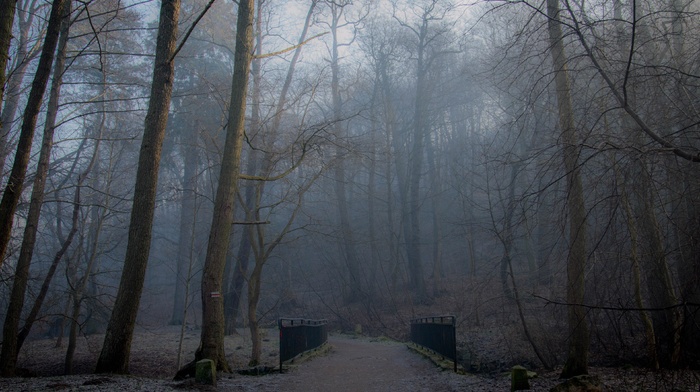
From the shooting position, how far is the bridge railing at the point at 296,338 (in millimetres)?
9592

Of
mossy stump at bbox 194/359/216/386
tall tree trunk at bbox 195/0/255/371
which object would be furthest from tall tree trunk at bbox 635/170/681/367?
tall tree trunk at bbox 195/0/255/371

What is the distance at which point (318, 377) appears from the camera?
30.1 ft

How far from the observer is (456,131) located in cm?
3456

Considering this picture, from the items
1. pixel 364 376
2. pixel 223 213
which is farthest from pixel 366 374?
pixel 223 213

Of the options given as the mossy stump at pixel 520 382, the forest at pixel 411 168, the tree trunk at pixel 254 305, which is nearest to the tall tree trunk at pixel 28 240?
the forest at pixel 411 168

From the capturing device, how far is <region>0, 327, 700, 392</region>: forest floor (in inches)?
241

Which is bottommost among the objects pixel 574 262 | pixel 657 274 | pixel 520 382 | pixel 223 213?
pixel 520 382

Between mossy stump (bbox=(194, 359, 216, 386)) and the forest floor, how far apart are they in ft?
0.51

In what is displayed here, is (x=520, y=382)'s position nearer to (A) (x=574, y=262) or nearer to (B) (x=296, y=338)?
(A) (x=574, y=262)

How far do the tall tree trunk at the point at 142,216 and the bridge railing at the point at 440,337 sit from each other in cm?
561

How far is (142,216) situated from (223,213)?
1512 millimetres

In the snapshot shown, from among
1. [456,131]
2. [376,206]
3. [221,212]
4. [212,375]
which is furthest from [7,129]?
[456,131]

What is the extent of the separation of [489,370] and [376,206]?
23702 mm

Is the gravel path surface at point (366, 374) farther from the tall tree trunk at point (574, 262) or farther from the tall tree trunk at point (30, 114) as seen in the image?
the tall tree trunk at point (30, 114)
